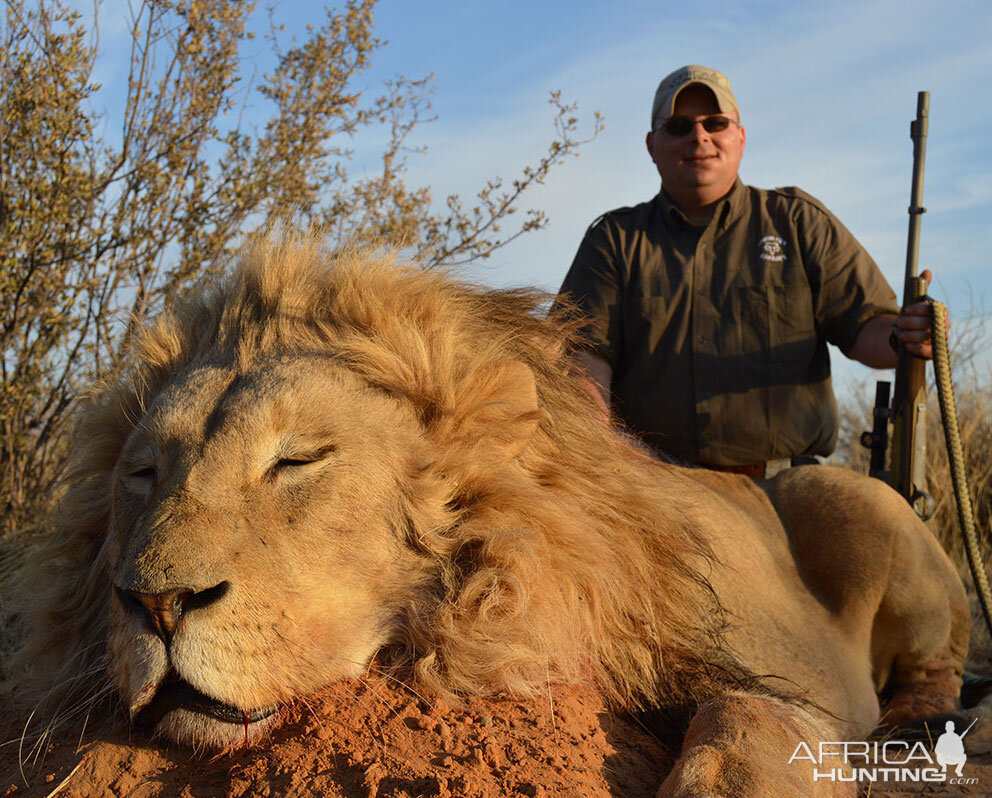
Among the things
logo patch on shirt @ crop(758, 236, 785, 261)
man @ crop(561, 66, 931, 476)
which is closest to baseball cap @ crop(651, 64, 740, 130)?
man @ crop(561, 66, 931, 476)

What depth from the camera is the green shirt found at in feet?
15.6

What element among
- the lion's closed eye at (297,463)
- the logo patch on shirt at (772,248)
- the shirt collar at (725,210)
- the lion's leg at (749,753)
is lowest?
the lion's leg at (749,753)

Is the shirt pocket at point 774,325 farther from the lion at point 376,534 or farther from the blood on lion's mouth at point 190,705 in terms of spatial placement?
the blood on lion's mouth at point 190,705

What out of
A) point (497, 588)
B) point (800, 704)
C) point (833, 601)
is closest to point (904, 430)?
point (833, 601)

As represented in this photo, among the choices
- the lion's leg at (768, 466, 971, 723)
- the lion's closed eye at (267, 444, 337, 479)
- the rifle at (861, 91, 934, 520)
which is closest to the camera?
the lion's closed eye at (267, 444, 337, 479)

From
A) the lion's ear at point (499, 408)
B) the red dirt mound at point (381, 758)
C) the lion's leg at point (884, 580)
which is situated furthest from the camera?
the lion's leg at point (884, 580)

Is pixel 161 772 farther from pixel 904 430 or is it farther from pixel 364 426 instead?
pixel 904 430

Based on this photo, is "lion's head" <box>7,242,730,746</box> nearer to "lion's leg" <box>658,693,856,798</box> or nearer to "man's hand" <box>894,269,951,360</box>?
"lion's leg" <box>658,693,856,798</box>

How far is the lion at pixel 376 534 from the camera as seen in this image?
1.85 metres

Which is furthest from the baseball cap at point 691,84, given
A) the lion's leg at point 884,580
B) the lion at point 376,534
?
the lion at point 376,534

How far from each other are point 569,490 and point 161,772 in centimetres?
107

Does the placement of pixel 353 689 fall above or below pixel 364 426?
below

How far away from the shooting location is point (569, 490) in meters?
2.40

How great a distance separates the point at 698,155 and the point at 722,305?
0.81 meters
